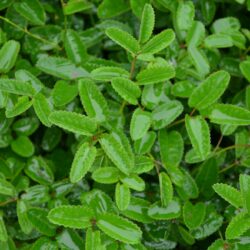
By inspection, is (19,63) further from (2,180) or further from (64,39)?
(2,180)

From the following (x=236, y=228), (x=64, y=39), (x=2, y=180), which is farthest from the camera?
(x=64, y=39)

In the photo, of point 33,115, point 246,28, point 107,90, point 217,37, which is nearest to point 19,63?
point 33,115

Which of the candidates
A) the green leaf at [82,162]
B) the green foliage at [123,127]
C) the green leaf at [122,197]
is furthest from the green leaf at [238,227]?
the green leaf at [82,162]

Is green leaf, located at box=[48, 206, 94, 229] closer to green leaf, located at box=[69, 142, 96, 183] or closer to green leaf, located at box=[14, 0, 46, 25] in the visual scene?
green leaf, located at box=[69, 142, 96, 183]

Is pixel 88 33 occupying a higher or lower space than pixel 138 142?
higher

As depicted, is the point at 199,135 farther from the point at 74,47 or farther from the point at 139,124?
the point at 74,47

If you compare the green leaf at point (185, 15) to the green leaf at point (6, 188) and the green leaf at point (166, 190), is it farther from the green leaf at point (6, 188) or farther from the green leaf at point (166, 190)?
the green leaf at point (6, 188)

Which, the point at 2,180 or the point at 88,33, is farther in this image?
the point at 88,33

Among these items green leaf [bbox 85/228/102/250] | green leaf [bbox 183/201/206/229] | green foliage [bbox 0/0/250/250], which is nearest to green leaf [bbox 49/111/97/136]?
green foliage [bbox 0/0/250/250]
